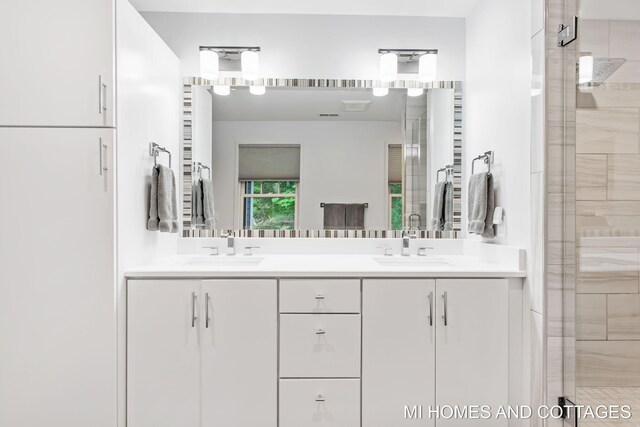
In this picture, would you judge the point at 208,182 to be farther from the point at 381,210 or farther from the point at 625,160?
the point at 625,160

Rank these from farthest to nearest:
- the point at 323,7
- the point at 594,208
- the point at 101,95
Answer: the point at 323,7, the point at 101,95, the point at 594,208

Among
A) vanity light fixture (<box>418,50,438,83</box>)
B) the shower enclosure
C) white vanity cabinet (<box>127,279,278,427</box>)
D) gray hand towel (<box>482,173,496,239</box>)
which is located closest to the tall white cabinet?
white vanity cabinet (<box>127,279,278,427</box>)

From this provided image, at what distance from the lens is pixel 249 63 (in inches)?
99.0

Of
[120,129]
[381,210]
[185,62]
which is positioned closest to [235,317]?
[120,129]

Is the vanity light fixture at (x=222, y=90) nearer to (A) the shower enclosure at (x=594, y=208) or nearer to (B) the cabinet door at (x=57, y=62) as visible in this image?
(B) the cabinet door at (x=57, y=62)

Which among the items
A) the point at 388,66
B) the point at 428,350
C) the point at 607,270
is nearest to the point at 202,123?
the point at 388,66

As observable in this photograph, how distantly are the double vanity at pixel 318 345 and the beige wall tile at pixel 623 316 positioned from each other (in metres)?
0.40

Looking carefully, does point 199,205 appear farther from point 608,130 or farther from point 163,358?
point 608,130

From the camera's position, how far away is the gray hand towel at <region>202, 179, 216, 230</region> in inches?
101

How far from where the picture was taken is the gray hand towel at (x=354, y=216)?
101 inches

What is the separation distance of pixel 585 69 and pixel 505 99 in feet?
1.50

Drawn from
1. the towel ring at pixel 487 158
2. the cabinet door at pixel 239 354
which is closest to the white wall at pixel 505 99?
the towel ring at pixel 487 158

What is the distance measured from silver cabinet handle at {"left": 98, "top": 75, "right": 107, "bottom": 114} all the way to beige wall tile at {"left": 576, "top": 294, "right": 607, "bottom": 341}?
2075mm

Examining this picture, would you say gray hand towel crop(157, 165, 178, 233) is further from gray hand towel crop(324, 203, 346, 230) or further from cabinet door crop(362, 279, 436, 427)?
cabinet door crop(362, 279, 436, 427)
